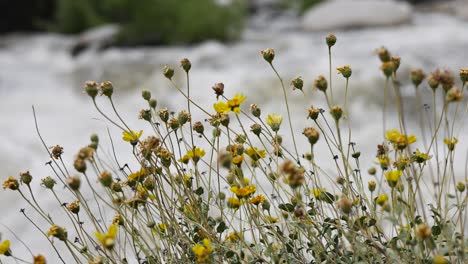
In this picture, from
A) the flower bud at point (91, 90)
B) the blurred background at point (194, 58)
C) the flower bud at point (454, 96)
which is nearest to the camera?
the flower bud at point (454, 96)

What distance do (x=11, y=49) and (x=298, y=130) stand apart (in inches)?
224

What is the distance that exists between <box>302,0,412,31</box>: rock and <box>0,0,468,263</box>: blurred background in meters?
0.01

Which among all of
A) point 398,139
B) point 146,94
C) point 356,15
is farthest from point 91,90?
point 356,15

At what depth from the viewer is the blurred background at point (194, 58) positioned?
3684 mm

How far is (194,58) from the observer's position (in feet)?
18.9

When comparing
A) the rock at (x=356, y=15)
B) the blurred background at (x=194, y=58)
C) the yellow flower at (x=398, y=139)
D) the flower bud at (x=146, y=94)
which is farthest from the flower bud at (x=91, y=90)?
the rock at (x=356, y=15)

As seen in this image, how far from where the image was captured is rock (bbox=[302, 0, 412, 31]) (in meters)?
6.32

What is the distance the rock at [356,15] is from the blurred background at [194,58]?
1 cm

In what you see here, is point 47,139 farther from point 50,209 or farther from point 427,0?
point 427,0

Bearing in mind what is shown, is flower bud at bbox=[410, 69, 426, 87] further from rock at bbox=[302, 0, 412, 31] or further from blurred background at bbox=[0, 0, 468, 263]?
rock at bbox=[302, 0, 412, 31]

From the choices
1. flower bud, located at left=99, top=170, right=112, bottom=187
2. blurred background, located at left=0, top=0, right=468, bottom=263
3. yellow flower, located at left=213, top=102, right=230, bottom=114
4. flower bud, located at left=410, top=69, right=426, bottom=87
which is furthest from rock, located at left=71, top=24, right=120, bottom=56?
flower bud, located at left=410, top=69, right=426, bottom=87

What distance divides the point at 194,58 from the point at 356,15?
2.05 metres

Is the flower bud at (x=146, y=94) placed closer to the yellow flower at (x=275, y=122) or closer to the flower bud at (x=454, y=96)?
the yellow flower at (x=275, y=122)

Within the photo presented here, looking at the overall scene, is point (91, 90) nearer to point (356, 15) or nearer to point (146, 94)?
point (146, 94)
